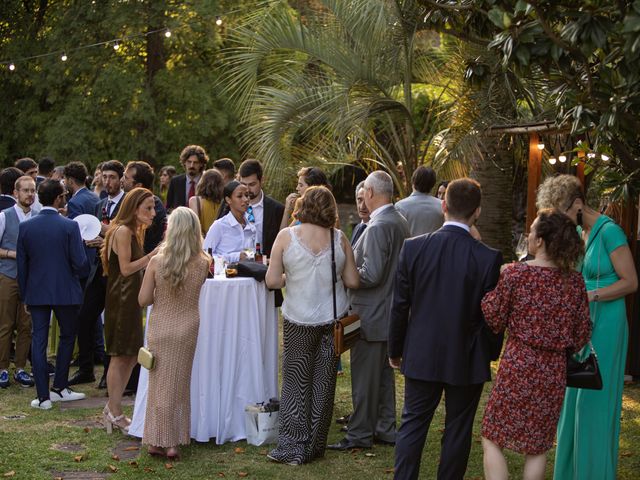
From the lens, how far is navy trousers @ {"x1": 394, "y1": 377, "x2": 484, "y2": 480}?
5.70 m

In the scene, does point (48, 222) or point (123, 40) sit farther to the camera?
point (123, 40)

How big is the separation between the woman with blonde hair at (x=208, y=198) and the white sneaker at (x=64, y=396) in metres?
2.03

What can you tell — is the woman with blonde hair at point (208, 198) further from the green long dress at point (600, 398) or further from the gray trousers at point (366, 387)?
the green long dress at point (600, 398)

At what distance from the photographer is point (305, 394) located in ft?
23.1

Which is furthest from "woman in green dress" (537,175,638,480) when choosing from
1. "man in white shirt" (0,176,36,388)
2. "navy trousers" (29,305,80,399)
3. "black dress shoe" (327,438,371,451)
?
"man in white shirt" (0,176,36,388)

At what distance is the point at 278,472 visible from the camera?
6762mm

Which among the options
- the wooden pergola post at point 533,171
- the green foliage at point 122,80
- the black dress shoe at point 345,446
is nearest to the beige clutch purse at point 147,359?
the black dress shoe at point 345,446

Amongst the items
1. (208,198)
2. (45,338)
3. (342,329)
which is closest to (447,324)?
(342,329)

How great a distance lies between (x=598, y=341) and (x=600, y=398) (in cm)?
38

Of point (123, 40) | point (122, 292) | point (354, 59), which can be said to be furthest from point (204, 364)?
point (123, 40)

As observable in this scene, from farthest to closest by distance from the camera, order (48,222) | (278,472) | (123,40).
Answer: (123,40), (48,222), (278,472)

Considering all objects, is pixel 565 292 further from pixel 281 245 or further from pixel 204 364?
pixel 204 364

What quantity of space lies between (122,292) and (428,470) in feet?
9.67

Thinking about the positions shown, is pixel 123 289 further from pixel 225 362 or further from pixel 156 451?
pixel 156 451
